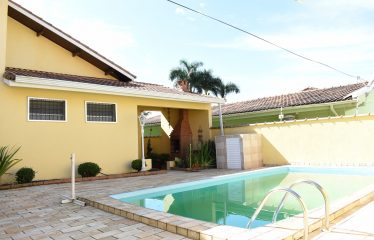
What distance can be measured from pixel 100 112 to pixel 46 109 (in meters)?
2.40

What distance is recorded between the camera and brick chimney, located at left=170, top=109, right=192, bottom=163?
1842 cm

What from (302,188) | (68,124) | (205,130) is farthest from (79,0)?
(205,130)

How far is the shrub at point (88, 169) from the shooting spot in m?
12.3

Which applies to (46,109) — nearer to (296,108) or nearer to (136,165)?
(136,165)

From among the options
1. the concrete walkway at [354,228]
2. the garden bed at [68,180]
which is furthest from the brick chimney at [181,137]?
the concrete walkway at [354,228]

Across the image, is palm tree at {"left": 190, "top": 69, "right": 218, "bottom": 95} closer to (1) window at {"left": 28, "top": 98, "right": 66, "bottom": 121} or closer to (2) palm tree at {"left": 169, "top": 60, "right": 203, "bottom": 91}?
(2) palm tree at {"left": 169, "top": 60, "right": 203, "bottom": 91}

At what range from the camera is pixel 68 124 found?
1266 cm

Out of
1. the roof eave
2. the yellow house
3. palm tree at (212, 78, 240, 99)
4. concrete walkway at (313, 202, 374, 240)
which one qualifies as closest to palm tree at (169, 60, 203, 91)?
palm tree at (212, 78, 240, 99)

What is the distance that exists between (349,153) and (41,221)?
525 inches

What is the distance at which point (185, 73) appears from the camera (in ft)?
116

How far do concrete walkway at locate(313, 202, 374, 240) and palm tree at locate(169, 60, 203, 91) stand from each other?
30.3 metres

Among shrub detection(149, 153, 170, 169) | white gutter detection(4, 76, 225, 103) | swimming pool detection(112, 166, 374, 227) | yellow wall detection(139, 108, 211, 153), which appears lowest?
swimming pool detection(112, 166, 374, 227)

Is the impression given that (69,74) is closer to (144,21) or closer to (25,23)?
(25,23)

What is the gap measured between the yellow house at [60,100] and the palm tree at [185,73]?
18.4 metres
